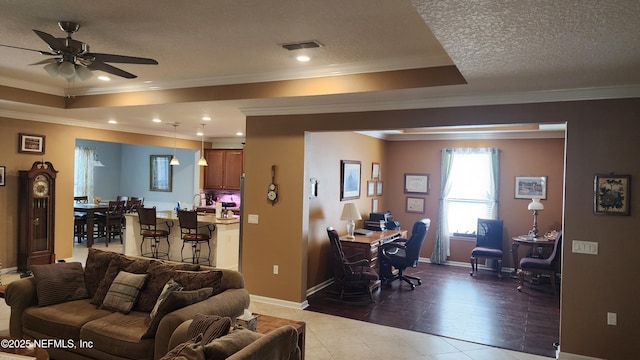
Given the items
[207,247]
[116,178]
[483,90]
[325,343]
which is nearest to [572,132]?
[483,90]

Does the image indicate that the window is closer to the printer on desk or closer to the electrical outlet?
the printer on desk

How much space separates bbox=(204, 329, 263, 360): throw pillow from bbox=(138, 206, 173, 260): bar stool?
5.51 meters

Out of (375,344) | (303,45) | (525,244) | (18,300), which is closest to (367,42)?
(303,45)

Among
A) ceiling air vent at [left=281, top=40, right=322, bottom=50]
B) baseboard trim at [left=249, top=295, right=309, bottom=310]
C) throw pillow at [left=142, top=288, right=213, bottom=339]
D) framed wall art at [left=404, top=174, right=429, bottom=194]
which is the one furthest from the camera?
framed wall art at [left=404, top=174, right=429, bottom=194]

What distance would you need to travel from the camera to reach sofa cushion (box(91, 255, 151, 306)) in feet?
12.2

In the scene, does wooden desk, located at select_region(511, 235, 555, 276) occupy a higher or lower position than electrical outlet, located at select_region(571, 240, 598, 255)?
lower

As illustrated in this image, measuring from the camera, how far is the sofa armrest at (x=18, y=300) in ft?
11.8

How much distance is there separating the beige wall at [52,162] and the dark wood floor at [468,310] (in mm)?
4829

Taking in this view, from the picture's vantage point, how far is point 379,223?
7.38m

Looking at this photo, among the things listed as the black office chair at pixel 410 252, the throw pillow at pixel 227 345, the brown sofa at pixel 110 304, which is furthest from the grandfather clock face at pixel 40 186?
the throw pillow at pixel 227 345

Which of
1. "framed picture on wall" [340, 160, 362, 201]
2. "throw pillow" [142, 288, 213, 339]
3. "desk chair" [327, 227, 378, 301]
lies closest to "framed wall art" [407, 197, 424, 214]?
"framed picture on wall" [340, 160, 362, 201]

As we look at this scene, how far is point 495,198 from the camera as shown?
25.5ft

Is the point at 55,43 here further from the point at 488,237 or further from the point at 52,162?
the point at 488,237

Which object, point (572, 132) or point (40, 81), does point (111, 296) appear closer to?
point (40, 81)
